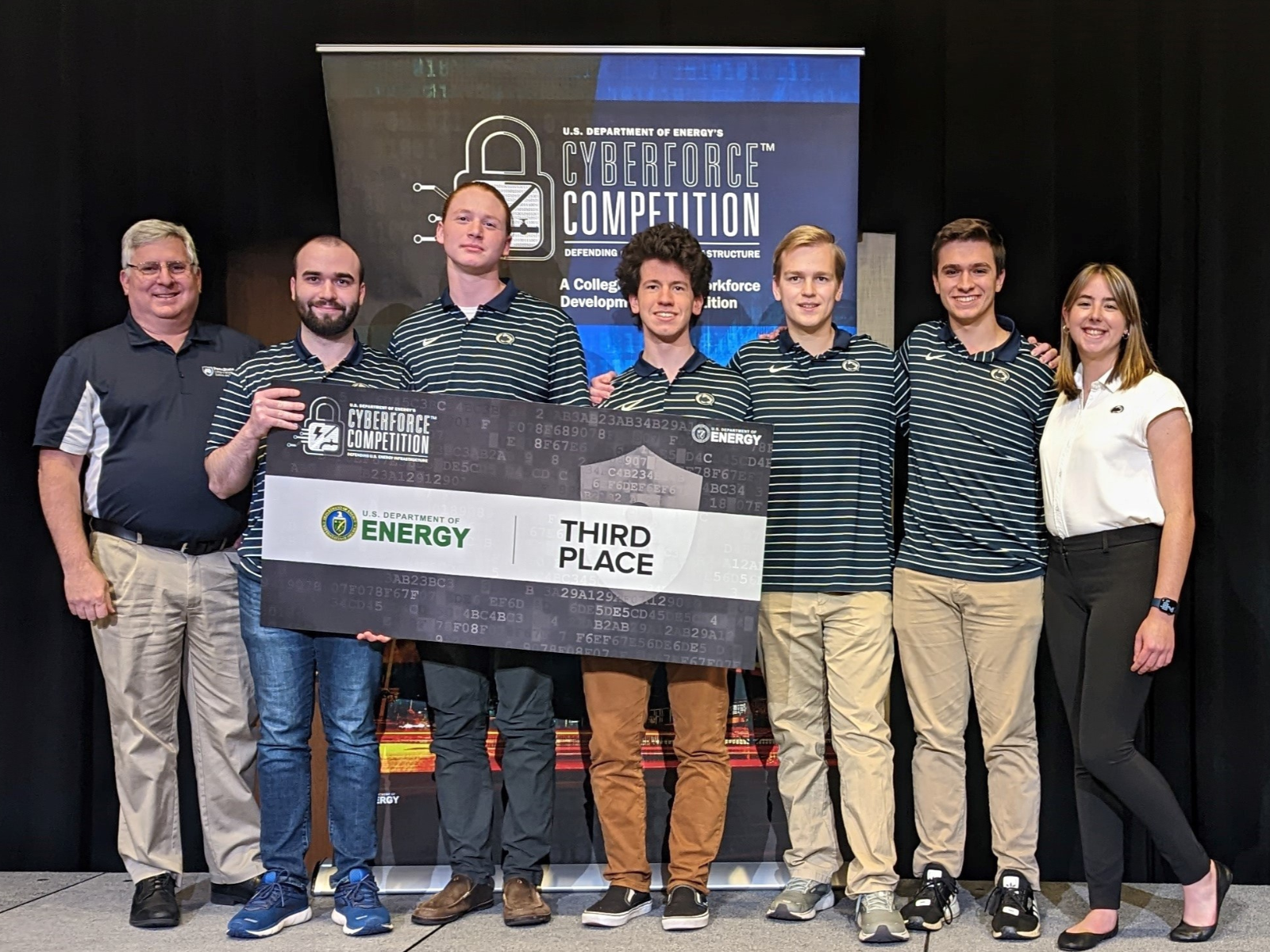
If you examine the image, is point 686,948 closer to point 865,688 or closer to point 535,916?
point 535,916

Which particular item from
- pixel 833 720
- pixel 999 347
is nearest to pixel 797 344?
pixel 999 347

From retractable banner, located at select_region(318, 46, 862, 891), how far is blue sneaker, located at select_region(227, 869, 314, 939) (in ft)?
1.34

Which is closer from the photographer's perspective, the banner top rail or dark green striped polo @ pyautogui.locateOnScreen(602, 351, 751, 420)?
dark green striped polo @ pyautogui.locateOnScreen(602, 351, 751, 420)

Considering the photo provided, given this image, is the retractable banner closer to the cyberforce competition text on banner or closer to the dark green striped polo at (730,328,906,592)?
the cyberforce competition text on banner

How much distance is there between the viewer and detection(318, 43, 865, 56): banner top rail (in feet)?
10.2

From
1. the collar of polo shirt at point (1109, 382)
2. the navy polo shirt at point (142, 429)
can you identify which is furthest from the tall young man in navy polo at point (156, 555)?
the collar of polo shirt at point (1109, 382)

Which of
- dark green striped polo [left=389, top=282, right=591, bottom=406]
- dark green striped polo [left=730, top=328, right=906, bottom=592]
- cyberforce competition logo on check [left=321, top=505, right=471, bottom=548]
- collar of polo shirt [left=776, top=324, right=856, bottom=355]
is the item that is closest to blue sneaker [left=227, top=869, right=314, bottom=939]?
cyberforce competition logo on check [left=321, top=505, right=471, bottom=548]

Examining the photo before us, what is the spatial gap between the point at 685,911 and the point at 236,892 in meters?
1.18

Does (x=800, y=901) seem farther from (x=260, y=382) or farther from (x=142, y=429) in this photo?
(x=142, y=429)

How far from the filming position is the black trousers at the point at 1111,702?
8.43ft

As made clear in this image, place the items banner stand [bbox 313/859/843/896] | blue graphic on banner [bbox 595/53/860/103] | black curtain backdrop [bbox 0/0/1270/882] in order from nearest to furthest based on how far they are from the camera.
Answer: banner stand [bbox 313/859/843/896]
blue graphic on banner [bbox 595/53/860/103]
black curtain backdrop [bbox 0/0/1270/882]

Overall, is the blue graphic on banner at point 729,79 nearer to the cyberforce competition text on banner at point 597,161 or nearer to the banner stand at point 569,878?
the cyberforce competition text on banner at point 597,161

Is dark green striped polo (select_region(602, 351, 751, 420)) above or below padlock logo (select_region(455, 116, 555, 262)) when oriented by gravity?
below

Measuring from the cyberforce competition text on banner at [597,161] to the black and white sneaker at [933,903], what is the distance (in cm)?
144
